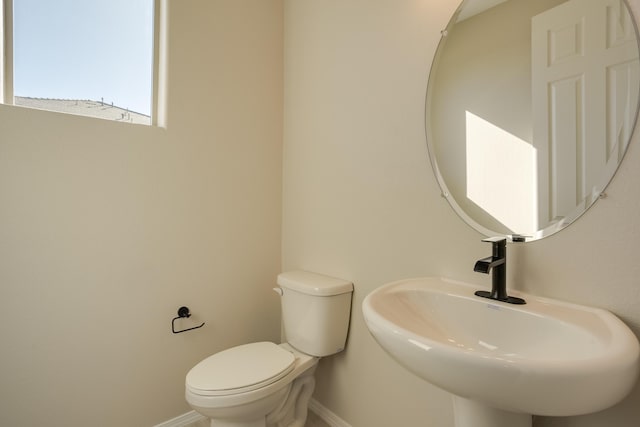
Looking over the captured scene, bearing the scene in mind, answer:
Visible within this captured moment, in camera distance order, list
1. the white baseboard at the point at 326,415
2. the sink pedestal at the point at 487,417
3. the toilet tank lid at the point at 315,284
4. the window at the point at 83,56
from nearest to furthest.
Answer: the sink pedestal at the point at 487,417 < the window at the point at 83,56 < the toilet tank lid at the point at 315,284 < the white baseboard at the point at 326,415

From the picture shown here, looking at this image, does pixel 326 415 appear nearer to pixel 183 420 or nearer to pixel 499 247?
pixel 183 420

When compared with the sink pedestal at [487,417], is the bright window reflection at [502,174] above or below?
above

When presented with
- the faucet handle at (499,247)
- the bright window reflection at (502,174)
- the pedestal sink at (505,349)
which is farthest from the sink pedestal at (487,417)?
the bright window reflection at (502,174)

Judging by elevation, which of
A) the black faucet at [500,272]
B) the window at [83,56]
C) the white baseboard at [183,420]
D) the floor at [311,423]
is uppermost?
the window at [83,56]

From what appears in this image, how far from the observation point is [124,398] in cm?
135

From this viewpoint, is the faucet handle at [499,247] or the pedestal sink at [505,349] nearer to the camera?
the pedestal sink at [505,349]

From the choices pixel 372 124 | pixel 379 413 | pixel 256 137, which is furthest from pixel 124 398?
pixel 372 124

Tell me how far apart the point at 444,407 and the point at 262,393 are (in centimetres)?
66

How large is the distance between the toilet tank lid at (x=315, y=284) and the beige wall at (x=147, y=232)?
35 cm

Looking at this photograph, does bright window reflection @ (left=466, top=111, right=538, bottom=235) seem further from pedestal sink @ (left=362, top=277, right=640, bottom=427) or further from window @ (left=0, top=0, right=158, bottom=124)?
window @ (left=0, top=0, right=158, bottom=124)

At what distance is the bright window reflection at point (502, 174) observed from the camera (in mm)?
893

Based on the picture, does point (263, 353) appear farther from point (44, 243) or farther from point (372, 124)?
point (372, 124)

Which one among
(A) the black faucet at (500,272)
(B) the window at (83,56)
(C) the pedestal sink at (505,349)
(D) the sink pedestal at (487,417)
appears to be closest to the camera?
(C) the pedestal sink at (505,349)

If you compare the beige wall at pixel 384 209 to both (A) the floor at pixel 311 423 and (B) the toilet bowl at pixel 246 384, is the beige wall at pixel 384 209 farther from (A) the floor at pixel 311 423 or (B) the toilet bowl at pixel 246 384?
(B) the toilet bowl at pixel 246 384
